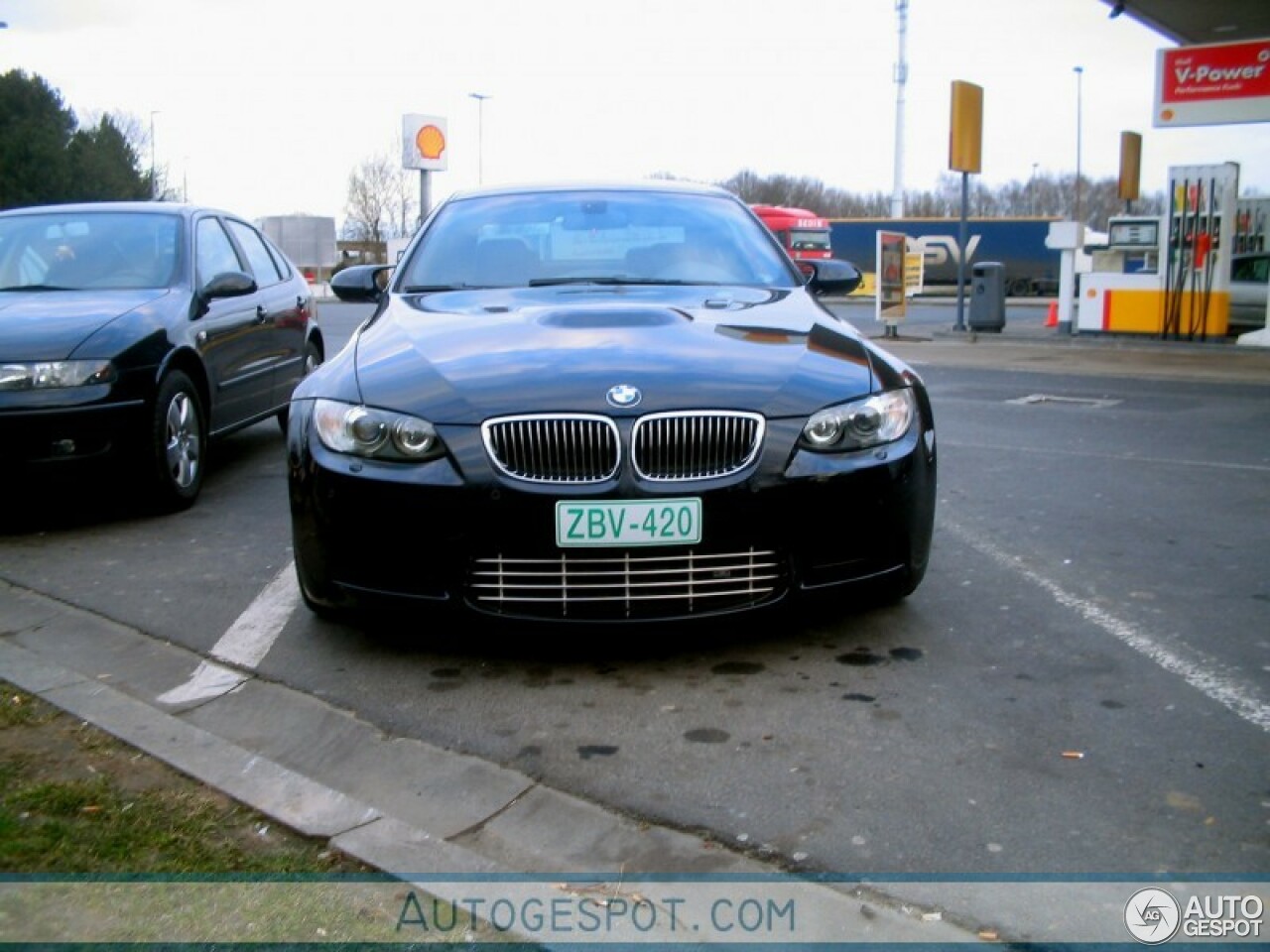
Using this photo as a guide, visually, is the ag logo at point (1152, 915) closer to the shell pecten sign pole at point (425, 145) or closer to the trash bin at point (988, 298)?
the shell pecten sign pole at point (425, 145)

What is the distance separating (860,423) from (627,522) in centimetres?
81

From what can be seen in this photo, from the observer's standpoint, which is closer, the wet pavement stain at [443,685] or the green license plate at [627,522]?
the green license plate at [627,522]

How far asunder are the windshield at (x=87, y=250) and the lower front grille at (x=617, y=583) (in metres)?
3.87

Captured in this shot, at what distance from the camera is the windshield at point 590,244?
5391mm

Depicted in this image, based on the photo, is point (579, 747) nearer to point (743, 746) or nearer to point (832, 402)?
point (743, 746)

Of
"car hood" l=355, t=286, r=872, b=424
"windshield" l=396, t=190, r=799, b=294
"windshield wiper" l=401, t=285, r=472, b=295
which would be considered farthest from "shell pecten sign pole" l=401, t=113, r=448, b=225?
"car hood" l=355, t=286, r=872, b=424

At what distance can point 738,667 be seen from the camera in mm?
4074

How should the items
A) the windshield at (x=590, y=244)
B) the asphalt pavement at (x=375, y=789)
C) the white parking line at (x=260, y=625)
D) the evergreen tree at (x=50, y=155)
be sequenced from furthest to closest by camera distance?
the evergreen tree at (x=50, y=155), the windshield at (x=590, y=244), the white parking line at (x=260, y=625), the asphalt pavement at (x=375, y=789)

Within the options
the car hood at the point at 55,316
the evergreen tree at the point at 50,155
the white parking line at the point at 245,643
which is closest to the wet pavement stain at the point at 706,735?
the white parking line at the point at 245,643

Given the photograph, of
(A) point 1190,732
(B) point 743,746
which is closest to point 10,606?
(B) point 743,746

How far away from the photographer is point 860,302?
125 feet

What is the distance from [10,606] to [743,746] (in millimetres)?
2961

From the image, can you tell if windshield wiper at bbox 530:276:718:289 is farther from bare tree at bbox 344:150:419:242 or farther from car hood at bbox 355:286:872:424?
bare tree at bbox 344:150:419:242

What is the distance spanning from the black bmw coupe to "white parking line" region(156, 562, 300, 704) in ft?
1.02
